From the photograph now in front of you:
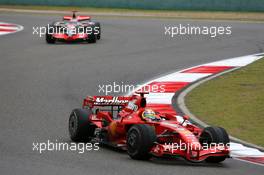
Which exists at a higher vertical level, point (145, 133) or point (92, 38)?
point (92, 38)

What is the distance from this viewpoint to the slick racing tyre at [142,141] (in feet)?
33.2

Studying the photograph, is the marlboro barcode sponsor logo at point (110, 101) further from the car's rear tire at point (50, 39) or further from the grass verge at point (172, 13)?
the grass verge at point (172, 13)

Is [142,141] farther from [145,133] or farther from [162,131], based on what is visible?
[162,131]

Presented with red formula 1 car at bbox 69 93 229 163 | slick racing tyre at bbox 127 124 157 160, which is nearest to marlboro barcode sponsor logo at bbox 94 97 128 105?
red formula 1 car at bbox 69 93 229 163

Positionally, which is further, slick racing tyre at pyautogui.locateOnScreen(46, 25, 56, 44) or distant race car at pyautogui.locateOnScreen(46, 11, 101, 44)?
distant race car at pyautogui.locateOnScreen(46, 11, 101, 44)

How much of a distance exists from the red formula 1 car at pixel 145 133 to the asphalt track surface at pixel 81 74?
163 millimetres

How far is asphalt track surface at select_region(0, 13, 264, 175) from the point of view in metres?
9.95

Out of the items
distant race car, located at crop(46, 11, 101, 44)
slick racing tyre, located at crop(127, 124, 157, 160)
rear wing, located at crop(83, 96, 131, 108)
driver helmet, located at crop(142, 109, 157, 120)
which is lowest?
slick racing tyre, located at crop(127, 124, 157, 160)

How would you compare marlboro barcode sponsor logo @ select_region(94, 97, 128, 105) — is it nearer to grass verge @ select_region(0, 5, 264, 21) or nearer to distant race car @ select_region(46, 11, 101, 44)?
distant race car @ select_region(46, 11, 101, 44)

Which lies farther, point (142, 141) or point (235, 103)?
point (235, 103)

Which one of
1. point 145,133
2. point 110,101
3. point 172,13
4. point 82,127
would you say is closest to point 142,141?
point 145,133

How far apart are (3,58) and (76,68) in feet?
9.97

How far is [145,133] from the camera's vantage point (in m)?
10.1

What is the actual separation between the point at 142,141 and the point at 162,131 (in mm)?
627
